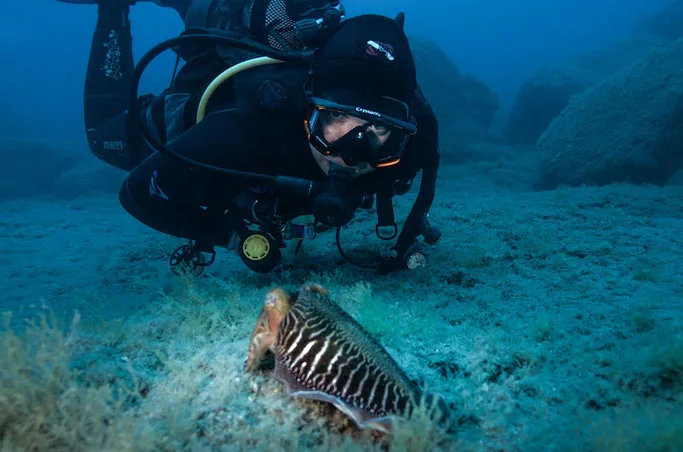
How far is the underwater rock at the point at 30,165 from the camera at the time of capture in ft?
60.3

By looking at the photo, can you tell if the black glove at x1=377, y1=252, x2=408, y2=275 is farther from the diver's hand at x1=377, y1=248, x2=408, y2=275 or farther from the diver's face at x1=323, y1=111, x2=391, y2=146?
the diver's face at x1=323, y1=111, x2=391, y2=146

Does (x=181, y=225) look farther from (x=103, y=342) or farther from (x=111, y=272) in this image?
(x=111, y=272)

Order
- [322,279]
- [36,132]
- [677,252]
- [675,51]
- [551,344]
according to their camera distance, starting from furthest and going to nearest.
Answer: [36,132], [675,51], [322,279], [677,252], [551,344]

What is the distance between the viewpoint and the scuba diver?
347 cm

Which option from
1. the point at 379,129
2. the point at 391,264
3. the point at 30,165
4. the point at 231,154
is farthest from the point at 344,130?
the point at 30,165

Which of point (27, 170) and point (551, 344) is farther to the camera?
point (27, 170)

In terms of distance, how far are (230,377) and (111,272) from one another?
514cm

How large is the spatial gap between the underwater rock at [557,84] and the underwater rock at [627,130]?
937 cm

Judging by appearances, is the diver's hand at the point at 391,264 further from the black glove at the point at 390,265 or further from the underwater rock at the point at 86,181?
the underwater rock at the point at 86,181

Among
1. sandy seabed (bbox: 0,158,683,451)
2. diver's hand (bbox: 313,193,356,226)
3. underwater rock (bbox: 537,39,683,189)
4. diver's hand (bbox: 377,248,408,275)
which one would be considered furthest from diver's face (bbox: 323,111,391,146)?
underwater rock (bbox: 537,39,683,189)

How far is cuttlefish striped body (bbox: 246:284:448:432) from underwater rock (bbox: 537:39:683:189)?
12010mm

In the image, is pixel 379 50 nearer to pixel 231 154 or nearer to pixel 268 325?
pixel 231 154

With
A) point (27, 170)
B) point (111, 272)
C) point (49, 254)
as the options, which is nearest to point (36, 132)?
point (27, 170)

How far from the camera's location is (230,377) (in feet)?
6.73
